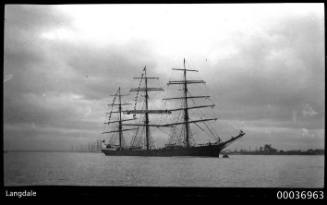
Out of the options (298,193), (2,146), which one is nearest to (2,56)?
(2,146)

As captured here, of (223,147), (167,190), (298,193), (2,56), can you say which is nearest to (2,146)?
(2,56)

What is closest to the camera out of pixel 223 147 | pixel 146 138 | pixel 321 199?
pixel 321 199

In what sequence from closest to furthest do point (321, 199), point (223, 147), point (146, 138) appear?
point (321, 199)
point (223, 147)
point (146, 138)

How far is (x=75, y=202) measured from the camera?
10.5 meters

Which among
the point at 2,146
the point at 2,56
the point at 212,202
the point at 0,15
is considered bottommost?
the point at 212,202

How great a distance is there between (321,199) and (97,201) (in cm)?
566

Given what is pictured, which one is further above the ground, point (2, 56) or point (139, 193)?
point (2, 56)

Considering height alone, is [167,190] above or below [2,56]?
below

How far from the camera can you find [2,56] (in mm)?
10555

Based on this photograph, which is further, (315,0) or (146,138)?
(146,138)

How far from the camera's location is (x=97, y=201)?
34.4 ft

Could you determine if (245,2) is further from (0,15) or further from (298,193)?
(0,15)

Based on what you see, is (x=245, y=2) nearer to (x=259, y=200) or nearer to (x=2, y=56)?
(x=259, y=200)

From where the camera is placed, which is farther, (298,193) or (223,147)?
(223,147)
